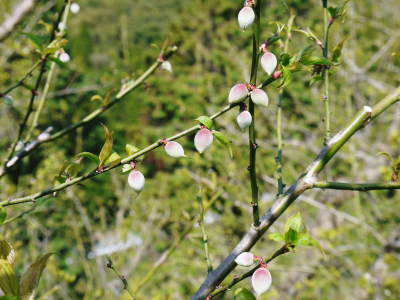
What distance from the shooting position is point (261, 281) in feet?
1.91

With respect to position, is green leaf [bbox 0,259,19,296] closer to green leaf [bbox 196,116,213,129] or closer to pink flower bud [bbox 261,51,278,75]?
green leaf [bbox 196,116,213,129]

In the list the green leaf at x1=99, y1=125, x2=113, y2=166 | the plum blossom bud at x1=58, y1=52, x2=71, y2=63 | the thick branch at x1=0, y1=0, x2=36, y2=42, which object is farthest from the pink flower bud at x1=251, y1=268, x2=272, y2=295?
the thick branch at x1=0, y1=0, x2=36, y2=42

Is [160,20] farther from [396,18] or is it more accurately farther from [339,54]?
[339,54]

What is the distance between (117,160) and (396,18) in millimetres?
4115

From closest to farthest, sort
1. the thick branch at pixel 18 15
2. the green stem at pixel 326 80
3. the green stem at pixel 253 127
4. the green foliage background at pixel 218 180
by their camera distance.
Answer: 1. the green stem at pixel 253 127
2. the green stem at pixel 326 80
3. the thick branch at pixel 18 15
4. the green foliage background at pixel 218 180

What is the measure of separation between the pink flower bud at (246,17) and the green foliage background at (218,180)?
0.12 metres

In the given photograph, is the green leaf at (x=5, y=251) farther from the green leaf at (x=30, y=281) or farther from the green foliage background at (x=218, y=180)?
the green foliage background at (x=218, y=180)

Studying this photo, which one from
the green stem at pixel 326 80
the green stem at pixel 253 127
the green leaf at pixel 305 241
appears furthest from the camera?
the green stem at pixel 326 80

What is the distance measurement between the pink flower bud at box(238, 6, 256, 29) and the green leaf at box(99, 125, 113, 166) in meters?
0.24

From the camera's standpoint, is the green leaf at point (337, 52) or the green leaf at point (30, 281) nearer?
the green leaf at point (30, 281)

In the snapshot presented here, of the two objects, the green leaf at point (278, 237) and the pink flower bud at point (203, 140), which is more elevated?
the pink flower bud at point (203, 140)

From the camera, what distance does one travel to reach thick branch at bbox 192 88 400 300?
2.11ft

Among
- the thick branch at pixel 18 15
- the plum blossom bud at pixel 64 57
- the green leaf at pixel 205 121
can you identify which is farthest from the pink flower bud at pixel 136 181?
the thick branch at pixel 18 15

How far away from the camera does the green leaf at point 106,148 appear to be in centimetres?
58
